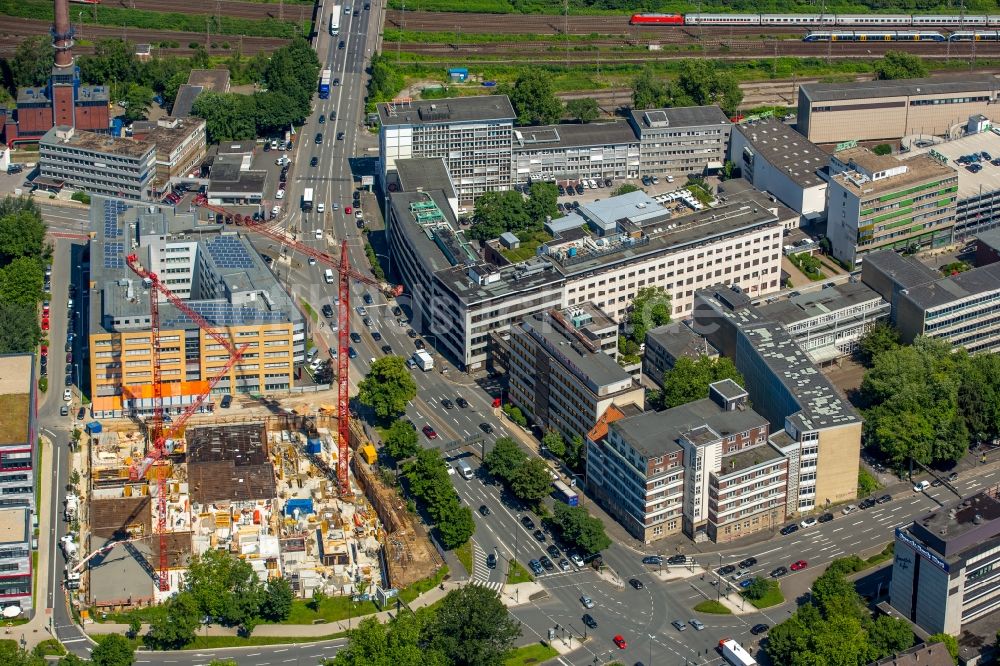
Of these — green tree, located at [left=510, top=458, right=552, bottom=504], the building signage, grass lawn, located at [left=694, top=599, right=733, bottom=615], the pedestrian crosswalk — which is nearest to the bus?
green tree, located at [left=510, top=458, right=552, bottom=504]

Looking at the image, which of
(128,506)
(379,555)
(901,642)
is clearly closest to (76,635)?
(128,506)

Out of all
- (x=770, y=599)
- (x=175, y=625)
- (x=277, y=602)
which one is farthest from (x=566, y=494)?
(x=175, y=625)

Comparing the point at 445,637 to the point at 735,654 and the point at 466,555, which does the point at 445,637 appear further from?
the point at 735,654

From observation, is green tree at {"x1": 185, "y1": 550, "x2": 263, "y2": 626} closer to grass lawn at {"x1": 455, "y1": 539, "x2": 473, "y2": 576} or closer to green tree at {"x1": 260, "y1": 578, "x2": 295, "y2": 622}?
green tree at {"x1": 260, "y1": 578, "x2": 295, "y2": 622}

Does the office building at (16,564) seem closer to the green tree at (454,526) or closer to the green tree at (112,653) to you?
the green tree at (112,653)

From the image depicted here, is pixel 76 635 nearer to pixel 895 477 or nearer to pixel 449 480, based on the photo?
pixel 449 480

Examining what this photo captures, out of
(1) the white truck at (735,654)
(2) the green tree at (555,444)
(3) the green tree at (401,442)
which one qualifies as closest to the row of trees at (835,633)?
(1) the white truck at (735,654)

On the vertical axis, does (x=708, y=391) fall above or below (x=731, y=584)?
above
